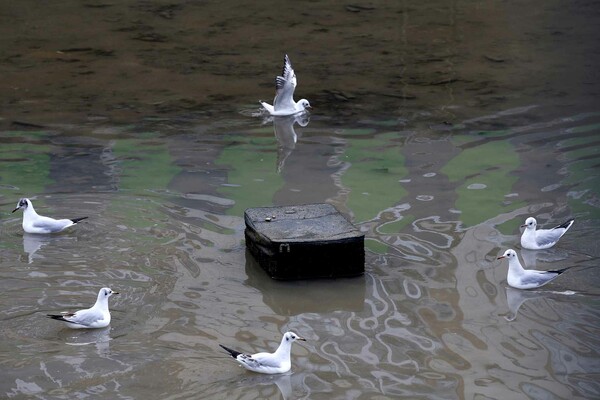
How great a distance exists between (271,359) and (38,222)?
3402mm

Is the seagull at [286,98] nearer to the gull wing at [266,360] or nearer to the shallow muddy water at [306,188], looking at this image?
the shallow muddy water at [306,188]

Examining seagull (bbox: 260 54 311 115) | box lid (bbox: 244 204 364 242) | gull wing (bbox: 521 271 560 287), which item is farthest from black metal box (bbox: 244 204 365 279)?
seagull (bbox: 260 54 311 115)

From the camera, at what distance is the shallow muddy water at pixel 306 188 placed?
8109 mm

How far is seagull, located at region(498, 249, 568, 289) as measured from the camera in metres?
9.24

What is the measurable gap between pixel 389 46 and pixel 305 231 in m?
7.95

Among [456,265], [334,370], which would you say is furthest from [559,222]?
[334,370]

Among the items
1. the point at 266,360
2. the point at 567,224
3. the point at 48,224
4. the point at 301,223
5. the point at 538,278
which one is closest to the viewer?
the point at 266,360

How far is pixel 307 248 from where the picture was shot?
9367 mm

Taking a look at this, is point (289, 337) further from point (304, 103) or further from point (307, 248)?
point (304, 103)

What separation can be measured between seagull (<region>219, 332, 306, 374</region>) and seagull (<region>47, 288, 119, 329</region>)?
1.14 m

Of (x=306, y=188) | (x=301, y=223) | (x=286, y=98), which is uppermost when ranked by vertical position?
(x=286, y=98)

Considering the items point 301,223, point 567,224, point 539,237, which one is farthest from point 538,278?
point 301,223

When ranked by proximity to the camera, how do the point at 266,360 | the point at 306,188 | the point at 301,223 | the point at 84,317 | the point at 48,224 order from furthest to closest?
the point at 306,188, the point at 48,224, the point at 301,223, the point at 84,317, the point at 266,360

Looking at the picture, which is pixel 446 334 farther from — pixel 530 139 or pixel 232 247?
pixel 530 139
